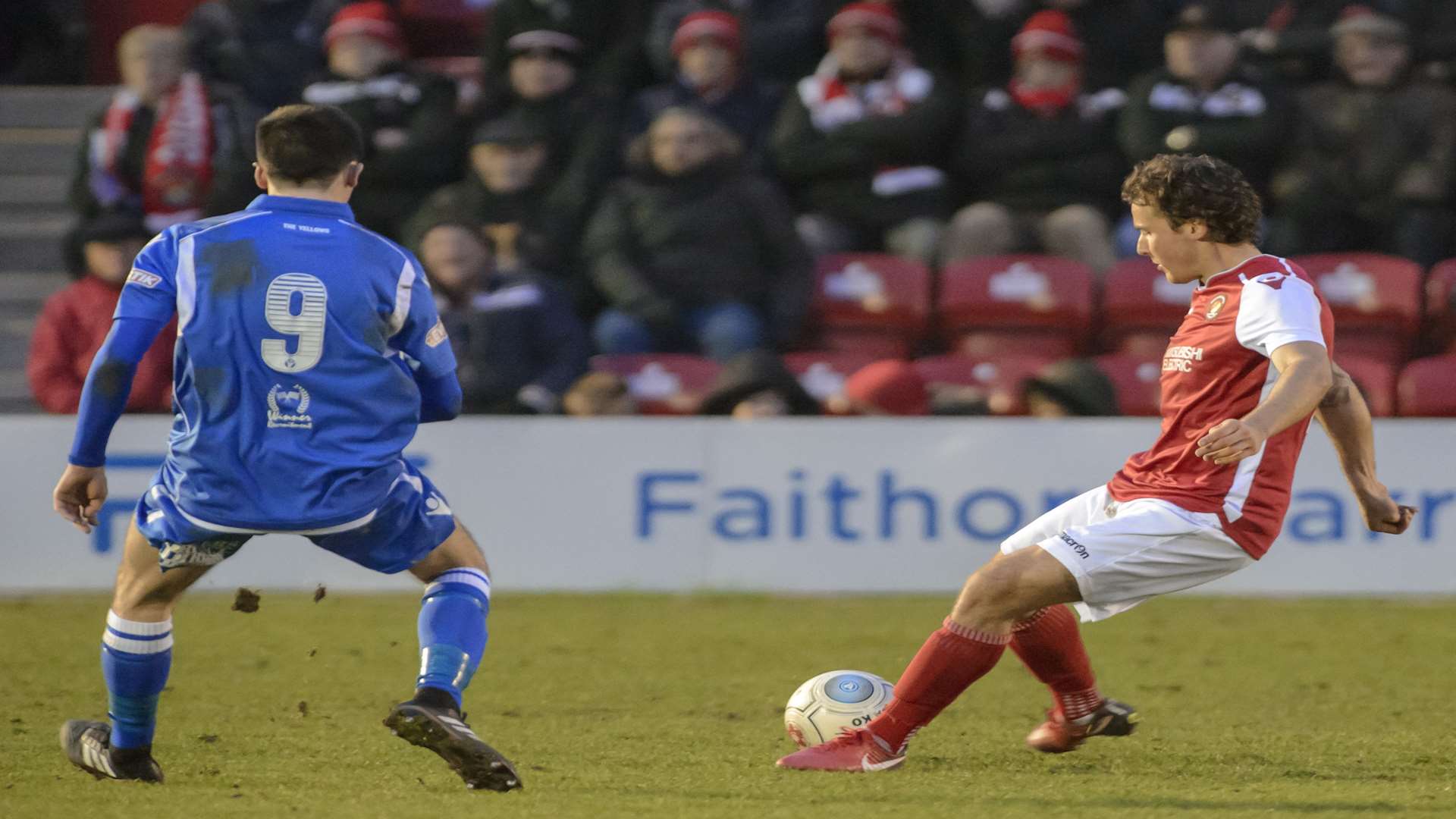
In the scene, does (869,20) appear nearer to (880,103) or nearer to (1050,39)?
(880,103)

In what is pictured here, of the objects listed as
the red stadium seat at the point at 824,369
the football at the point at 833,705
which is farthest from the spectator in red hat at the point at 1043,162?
the football at the point at 833,705

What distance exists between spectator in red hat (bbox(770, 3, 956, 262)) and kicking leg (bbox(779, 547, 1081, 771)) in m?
5.95

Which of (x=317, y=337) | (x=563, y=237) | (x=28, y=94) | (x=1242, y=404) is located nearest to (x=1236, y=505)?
(x=1242, y=404)

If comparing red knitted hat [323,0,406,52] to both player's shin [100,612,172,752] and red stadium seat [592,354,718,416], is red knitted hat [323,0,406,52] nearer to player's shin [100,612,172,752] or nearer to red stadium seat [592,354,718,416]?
red stadium seat [592,354,718,416]

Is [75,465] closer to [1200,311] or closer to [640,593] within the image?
[1200,311]

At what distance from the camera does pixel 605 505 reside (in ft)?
30.0

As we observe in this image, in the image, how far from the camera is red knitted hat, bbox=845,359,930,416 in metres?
9.61

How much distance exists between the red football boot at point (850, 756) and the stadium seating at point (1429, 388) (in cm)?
574

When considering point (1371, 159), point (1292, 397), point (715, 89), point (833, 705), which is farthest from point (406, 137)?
point (1292, 397)

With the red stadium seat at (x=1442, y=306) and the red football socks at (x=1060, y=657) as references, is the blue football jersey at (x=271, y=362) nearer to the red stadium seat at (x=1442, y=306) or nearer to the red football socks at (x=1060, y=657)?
the red football socks at (x=1060, y=657)

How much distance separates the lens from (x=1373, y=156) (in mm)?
10438

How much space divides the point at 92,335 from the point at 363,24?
2347mm

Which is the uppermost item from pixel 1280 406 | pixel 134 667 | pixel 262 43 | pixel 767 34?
pixel 1280 406

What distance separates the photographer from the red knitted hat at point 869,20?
10578 millimetres
